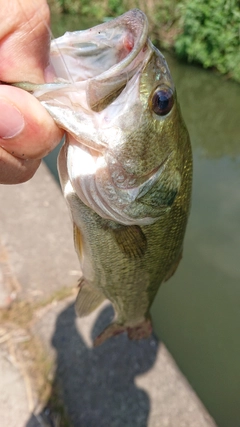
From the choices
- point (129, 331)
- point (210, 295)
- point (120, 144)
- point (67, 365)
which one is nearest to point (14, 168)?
point (120, 144)

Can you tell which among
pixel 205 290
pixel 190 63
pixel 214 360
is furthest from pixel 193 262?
pixel 190 63

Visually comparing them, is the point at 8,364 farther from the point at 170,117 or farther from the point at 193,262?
the point at 193,262

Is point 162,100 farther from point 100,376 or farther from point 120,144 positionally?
point 100,376

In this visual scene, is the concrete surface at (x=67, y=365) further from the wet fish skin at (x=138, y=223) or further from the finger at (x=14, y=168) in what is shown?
the finger at (x=14, y=168)

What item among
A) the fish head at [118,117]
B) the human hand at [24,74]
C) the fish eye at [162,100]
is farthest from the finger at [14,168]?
the fish eye at [162,100]

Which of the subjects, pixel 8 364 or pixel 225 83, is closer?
pixel 8 364

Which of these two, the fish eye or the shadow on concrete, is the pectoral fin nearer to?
the fish eye
